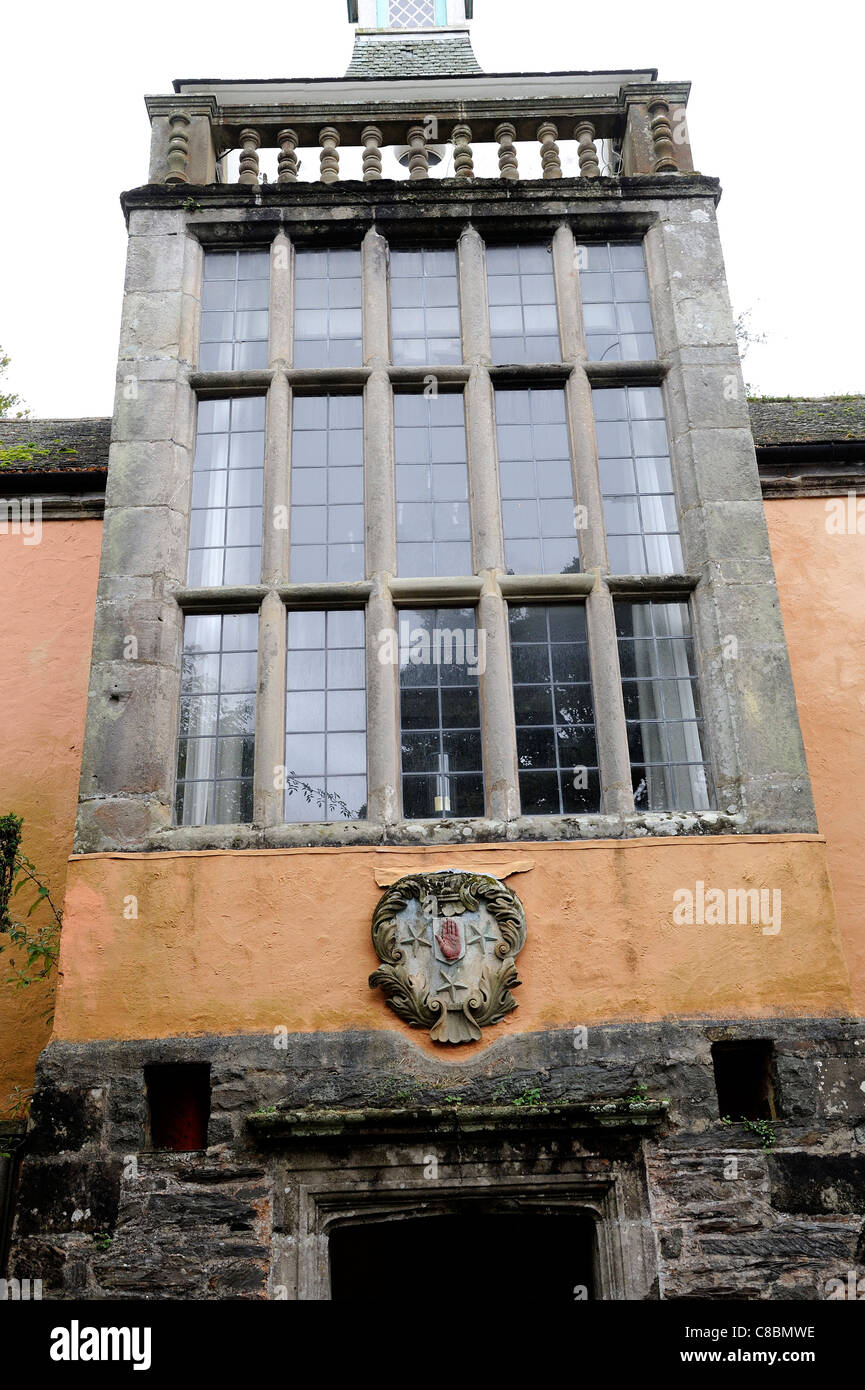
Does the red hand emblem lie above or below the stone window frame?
below

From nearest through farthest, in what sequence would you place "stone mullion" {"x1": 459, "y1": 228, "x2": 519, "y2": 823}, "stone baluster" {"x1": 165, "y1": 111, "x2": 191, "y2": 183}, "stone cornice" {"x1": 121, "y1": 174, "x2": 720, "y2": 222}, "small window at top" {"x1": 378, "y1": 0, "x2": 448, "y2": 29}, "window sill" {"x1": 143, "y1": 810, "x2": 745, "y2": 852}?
"window sill" {"x1": 143, "y1": 810, "x2": 745, "y2": 852}, "stone mullion" {"x1": 459, "y1": 228, "x2": 519, "y2": 823}, "stone cornice" {"x1": 121, "y1": 174, "x2": 720, "y2": 222}, "stone baluster" {"x1": 165, "y1": 111, "x2": 191, "y2": 183}, "small window at top" {"x1": 378, "y1": 0, "x2": 448, "y2": 29}

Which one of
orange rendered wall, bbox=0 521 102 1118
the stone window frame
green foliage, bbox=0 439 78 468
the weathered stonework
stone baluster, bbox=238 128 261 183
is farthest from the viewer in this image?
green foliage, bbox=0 439 78 468

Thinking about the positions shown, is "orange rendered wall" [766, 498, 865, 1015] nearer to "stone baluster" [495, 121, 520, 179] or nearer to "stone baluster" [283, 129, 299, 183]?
"stone baluster" [495, 121, 520, 179]

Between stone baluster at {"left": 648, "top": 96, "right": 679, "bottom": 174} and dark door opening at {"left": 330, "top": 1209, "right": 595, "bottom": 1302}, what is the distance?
738cm

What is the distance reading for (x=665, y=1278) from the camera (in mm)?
6090

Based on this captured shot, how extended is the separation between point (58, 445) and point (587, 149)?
15.2 feet

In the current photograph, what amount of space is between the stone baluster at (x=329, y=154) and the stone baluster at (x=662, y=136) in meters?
2.28

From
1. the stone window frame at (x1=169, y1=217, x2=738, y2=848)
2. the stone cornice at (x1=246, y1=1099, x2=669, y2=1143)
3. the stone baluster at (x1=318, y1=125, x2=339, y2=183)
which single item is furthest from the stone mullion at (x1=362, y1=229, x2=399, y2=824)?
the stone cornice at (x1=246, y1=1099, x2=669, y2=1143)

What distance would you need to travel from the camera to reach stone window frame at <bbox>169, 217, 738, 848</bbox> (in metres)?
7.14

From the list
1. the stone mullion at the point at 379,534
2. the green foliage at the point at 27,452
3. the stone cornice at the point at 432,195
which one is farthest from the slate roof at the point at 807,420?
the green foliage at the point at 27,452

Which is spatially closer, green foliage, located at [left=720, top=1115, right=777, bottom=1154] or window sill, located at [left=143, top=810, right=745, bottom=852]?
green foliage, located at [left=720, top=1115, right=777, bottom=1154]

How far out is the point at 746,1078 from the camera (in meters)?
6.80

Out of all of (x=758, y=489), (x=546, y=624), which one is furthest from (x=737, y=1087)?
(x=758, y=489)
